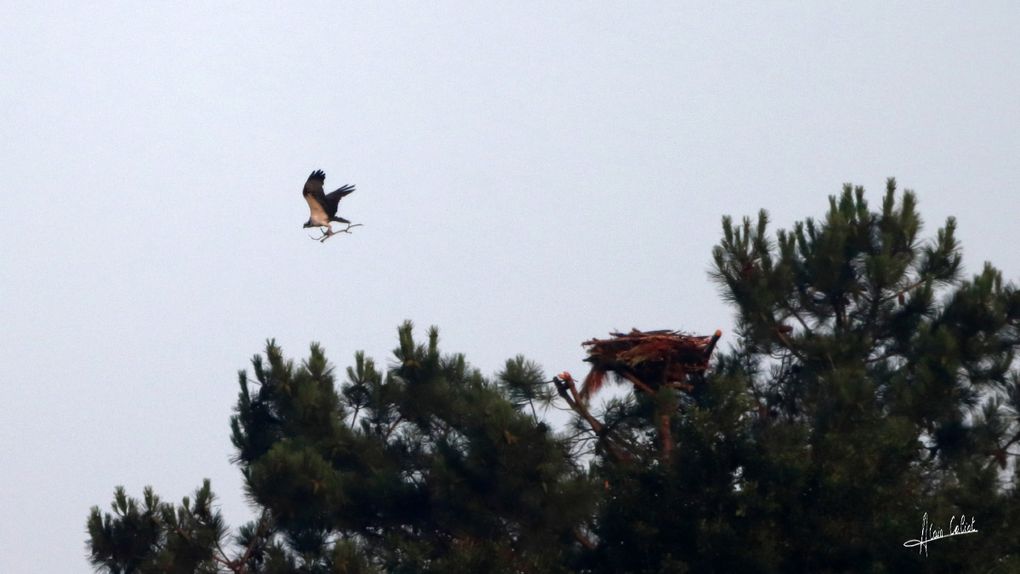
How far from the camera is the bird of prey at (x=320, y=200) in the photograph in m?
21.3

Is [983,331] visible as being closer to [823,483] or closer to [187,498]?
[823,483]

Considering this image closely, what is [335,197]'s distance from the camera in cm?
2134

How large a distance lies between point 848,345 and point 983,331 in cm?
186

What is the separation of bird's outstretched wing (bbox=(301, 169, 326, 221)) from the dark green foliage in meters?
1.81

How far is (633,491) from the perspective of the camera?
55.5 feet

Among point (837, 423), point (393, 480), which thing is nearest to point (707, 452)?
point (837, 423)

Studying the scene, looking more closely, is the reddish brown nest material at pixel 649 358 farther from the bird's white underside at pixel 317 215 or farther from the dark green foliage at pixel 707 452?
the bird's white underside at pixel 317 215

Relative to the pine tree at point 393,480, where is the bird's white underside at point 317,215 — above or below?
above

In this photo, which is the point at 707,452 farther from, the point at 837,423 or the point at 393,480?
the point at 393,480

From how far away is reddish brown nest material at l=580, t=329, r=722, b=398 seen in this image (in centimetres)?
1931

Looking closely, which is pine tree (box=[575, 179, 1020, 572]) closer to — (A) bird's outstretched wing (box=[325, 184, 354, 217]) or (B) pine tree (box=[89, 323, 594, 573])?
(B) pine tree (box=[89, 323, 594, 573])

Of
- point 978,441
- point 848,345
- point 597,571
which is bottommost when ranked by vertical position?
point 597,571

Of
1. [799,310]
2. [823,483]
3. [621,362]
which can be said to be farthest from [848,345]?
[823,483]

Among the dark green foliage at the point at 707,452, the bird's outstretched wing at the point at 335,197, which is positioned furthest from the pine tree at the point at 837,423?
the bird's outstretched wing at the point at 335,197
